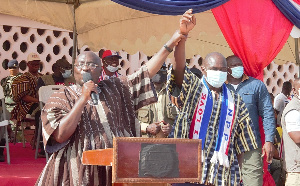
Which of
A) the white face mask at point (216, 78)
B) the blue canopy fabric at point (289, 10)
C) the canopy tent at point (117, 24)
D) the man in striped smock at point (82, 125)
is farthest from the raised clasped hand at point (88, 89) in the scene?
the canopy tent at point (117, 24)

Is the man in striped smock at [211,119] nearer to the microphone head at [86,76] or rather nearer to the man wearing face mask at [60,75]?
the microphone head at [86,76]

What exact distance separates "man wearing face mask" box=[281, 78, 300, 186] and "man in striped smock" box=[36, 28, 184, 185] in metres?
2.37

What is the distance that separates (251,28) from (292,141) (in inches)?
76.0

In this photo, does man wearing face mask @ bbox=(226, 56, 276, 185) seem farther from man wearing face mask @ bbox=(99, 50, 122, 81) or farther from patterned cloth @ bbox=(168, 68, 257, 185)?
man wearing face mask @ bbox=(99, 50, 122, 81)

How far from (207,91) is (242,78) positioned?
213 centimetres

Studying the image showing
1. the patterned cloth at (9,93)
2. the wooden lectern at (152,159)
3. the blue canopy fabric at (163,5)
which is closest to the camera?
the wooden lectern at (152,159)

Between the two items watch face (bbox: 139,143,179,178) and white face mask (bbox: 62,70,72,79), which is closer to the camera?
watch face (bbox: 139,143,179,178)

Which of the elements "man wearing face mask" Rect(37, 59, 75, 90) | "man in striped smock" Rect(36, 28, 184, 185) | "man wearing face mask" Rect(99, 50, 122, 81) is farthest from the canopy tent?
"man in striped smock" Rect(36, 28, 184, 185)

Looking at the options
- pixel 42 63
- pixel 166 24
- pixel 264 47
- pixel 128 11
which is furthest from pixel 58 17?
pixel 264 47

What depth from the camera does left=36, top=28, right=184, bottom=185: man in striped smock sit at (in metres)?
3.38

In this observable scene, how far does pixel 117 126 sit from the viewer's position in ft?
11.5

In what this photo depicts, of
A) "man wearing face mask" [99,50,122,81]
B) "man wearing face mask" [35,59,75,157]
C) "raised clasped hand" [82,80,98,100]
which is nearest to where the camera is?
"raised clasped hand" [82,80,98,100]

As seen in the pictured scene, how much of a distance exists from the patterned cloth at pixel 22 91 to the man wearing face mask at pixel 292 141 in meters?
4.24

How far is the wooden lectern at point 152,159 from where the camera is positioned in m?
2.85
